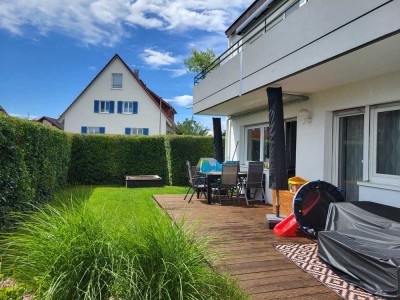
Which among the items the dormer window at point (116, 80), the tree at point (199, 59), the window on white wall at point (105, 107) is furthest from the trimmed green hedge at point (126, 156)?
the dormer window at point (116, 80)

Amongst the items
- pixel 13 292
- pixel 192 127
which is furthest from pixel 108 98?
pixel 13 292

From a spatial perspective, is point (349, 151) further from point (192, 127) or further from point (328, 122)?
point (192, 127)

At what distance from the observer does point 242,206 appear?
870cm

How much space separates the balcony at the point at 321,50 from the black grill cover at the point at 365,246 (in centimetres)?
211

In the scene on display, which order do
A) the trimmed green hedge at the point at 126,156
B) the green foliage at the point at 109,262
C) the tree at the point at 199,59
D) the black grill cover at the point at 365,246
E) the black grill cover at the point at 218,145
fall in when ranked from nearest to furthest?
the green foliage at the point at 109,262 < the black grill cover at the point at 365,246 < the black grill cover at the point at 218,145 < the trimmed green hedge at the point at 126,156 < the tree at the point at 199,59

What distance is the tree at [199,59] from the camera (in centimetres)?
2639

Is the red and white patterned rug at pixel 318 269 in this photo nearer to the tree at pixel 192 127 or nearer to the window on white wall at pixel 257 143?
the window on white wall at pixel 257 143

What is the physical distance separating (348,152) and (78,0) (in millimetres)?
8133

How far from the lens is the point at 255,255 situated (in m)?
4.55

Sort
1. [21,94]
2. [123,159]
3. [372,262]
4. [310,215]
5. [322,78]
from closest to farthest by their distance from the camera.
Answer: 1. [372,262]
2. [310,215]
3. [322,78]
4. [123,159]
5. [21,94]

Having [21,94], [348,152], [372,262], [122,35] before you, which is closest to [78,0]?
[348,152]

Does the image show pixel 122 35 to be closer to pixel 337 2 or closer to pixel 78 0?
pixel 78 0

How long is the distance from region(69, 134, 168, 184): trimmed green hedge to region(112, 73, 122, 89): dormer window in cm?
1480

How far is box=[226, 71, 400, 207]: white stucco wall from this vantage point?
536 cm
